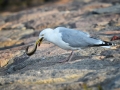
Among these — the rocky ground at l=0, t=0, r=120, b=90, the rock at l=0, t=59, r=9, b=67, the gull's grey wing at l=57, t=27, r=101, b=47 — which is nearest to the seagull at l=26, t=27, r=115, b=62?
the gull's grey wing at l=57, t=27, r=101, b=47

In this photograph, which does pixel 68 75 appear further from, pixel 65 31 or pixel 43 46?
pixel 43 46

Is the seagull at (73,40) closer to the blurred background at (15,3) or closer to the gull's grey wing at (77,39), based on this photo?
the gull's grey wing at (77,39)

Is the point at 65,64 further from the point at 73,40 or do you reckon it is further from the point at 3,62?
the point at 3,62

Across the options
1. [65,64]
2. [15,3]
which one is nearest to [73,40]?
[65,64]

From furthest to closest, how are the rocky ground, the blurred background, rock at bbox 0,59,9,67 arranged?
the blurred background < rock at bbox 0,59,9,67 < the rocky ground

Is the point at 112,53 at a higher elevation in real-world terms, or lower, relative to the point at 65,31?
lower

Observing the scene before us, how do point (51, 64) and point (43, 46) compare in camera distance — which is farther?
point (43, 46)

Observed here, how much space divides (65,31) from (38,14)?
715cm

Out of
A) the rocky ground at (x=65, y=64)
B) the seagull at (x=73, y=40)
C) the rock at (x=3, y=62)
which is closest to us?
the rocky ground at (x=65, y=64)

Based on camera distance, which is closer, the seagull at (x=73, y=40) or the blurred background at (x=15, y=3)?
the seagull at (x=73, y=40)

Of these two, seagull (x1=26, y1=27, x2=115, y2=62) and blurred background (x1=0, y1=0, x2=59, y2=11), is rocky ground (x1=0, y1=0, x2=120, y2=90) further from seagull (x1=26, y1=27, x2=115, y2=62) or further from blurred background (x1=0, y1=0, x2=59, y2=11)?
blurred background (x1=0, y1=0, x2=59, y2=11)

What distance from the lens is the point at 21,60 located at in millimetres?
7098

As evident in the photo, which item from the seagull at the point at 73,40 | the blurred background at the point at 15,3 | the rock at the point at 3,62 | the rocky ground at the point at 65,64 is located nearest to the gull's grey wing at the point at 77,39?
the seagull at the point at 73,40

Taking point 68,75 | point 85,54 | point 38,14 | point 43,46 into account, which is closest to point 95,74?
point 68,75
